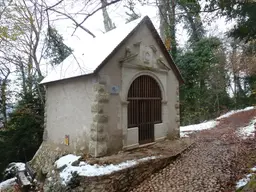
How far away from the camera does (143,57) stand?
7520 millimetres

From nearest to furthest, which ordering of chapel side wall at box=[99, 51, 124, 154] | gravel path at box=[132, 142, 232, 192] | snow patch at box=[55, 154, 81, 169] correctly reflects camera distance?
1. gravel path at box=[132, 142, 232, 192]
2. snow patch at box=[55, 154, 81, 169]
3. chapel side wall at box=[99, 51, 124, 154]

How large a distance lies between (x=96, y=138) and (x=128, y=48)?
10.4ft

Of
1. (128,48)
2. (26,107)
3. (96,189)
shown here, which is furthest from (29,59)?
(96,189)

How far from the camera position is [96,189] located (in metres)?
4.83

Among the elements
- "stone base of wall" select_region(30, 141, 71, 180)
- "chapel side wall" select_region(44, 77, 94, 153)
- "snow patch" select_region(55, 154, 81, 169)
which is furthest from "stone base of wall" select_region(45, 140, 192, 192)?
"stone base of wall" select_region(30, 141, 71, 180)

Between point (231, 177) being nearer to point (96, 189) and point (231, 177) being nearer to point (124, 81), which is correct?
point (96, 189)

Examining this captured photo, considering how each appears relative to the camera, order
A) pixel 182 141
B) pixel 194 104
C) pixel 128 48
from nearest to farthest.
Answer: pixel 128 48 < pixel 182 141 < pixel 194 104

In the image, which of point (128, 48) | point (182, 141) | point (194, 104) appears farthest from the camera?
point (194, 104)

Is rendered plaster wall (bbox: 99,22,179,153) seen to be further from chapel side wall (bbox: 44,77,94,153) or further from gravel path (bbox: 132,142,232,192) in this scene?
gravel path (bbox: 132,142,232,192)

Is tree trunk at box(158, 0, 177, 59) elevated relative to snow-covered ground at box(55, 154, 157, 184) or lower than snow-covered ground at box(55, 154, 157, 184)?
elevated

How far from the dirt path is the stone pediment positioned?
3411 millimetres

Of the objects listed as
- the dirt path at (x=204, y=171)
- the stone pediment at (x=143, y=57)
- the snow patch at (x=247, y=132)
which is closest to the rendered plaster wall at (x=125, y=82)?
the stone pediment at (x=143, y=57)

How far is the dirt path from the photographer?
4594 millimetres

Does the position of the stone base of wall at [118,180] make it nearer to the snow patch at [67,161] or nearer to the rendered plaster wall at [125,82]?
the snow patch at [67,161]
